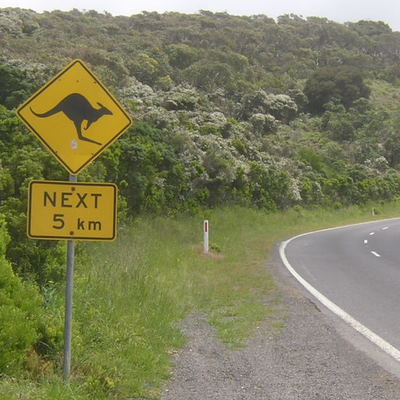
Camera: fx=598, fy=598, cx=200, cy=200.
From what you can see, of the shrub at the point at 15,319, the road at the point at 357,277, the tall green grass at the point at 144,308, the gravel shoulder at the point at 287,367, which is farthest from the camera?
the road at the point at 357,277

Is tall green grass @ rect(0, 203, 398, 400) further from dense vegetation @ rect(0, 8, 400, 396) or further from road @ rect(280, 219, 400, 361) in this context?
road @ rect(280, 219, 400, 361)

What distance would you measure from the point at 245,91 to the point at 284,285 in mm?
35797

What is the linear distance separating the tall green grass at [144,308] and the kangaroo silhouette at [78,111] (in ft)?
6.56

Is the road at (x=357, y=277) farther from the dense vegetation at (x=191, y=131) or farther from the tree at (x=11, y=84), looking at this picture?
the tree at (x=11, y=84)

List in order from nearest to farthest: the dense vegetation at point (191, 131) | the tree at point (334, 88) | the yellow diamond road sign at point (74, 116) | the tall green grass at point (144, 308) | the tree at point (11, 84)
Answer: the yellow diamond road sign at point (74, 116) → the tall green grass at point (144, 308) → the dense vegetation at point (191, 131) → the tree at point (11, 84) → the tree at point (334, 88)

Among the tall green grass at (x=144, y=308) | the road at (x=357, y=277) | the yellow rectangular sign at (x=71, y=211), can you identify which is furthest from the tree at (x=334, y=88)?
the yellow rectangular sign at (x=71, y=211)

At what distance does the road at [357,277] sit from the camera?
8.27 metres

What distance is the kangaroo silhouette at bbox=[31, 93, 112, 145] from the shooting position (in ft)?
15.9

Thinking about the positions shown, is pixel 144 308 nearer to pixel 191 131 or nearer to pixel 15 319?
pixel 15 319

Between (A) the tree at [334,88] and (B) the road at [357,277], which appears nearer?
(B) the road at [357,277]

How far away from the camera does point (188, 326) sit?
800 cm

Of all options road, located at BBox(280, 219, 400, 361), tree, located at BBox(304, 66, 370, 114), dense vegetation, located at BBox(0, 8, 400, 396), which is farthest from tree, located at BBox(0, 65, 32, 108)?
tree, located at BBox(304, 66, 370, 114)

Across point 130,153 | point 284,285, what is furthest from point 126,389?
point 130,153

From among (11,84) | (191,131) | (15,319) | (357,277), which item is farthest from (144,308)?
(191,131)
